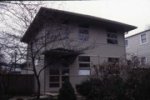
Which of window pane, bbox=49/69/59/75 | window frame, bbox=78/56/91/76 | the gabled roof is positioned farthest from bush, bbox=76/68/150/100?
window frame, bbox=78/56/91/76

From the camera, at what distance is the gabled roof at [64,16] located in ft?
43.4

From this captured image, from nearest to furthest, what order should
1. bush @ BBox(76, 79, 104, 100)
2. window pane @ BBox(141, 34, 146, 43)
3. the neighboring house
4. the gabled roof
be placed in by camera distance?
bush @ BBox(76, 79, 104, 100), the gabled roof, the neighboring house, window pane @ BBox(141, 34, 146, 43)

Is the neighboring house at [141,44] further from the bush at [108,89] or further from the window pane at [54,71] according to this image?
the bush at [108,89]

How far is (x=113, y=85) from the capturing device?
1110 cm

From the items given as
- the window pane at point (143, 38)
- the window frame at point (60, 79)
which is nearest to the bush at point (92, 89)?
the window frame at point (60, 79)

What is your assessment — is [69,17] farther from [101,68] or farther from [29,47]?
[101,68]

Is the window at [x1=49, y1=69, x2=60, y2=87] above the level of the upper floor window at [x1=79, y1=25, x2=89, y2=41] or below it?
below

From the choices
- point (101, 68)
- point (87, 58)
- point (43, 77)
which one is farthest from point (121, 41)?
point (101, 68)

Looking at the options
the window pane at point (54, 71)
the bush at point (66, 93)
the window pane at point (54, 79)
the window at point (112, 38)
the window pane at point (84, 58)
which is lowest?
the bush at point (66, 93)

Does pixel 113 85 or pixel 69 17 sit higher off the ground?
pixel 69 17

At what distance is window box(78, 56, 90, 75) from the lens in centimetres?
1858

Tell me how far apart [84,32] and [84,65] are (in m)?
2.97

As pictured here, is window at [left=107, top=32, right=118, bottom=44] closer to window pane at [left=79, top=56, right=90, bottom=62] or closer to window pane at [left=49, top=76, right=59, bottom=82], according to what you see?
window pane at [left=79, top=56, right=90, bottom=62]

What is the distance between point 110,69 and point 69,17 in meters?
7.83
